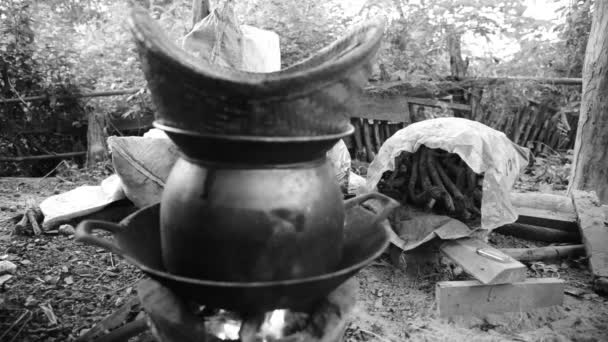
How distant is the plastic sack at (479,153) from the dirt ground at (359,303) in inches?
25.3

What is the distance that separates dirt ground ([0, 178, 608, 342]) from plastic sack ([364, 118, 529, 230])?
0.64m

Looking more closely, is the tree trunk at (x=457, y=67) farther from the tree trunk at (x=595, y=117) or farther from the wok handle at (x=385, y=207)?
the wok handle at (x=385, y=207)

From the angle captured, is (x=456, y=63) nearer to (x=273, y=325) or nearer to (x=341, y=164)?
(x=341, y=164)

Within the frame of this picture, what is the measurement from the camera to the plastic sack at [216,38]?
134 inches

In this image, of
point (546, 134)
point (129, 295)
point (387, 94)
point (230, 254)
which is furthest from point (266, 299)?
point (546, 134)

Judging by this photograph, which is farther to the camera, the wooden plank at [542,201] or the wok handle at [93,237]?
the wooden plank at [542,201]

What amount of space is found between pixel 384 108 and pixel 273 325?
15.1 feet

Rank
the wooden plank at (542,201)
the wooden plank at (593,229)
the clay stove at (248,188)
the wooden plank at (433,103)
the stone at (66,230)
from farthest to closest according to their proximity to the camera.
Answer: the wooden plank at (433,103) → the wooden plank at (542,201) → the stone at (66,230) → the wooden plank at (593,229) → the clay stove at (248,188)

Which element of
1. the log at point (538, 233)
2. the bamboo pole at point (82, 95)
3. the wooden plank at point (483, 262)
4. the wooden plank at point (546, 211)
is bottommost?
the log at point (538, 233)

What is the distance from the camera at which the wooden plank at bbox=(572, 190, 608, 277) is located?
10.5 feet

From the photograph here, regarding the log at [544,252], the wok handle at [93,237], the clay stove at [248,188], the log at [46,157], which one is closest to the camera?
the clay stove at [248,188]

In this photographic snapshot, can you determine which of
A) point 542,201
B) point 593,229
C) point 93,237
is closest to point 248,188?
point 93,237

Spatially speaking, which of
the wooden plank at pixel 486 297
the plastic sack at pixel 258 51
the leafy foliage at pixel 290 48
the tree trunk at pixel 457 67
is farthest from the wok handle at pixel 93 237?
the tree trunk at pixel 457 67

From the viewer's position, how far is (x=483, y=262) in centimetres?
271
